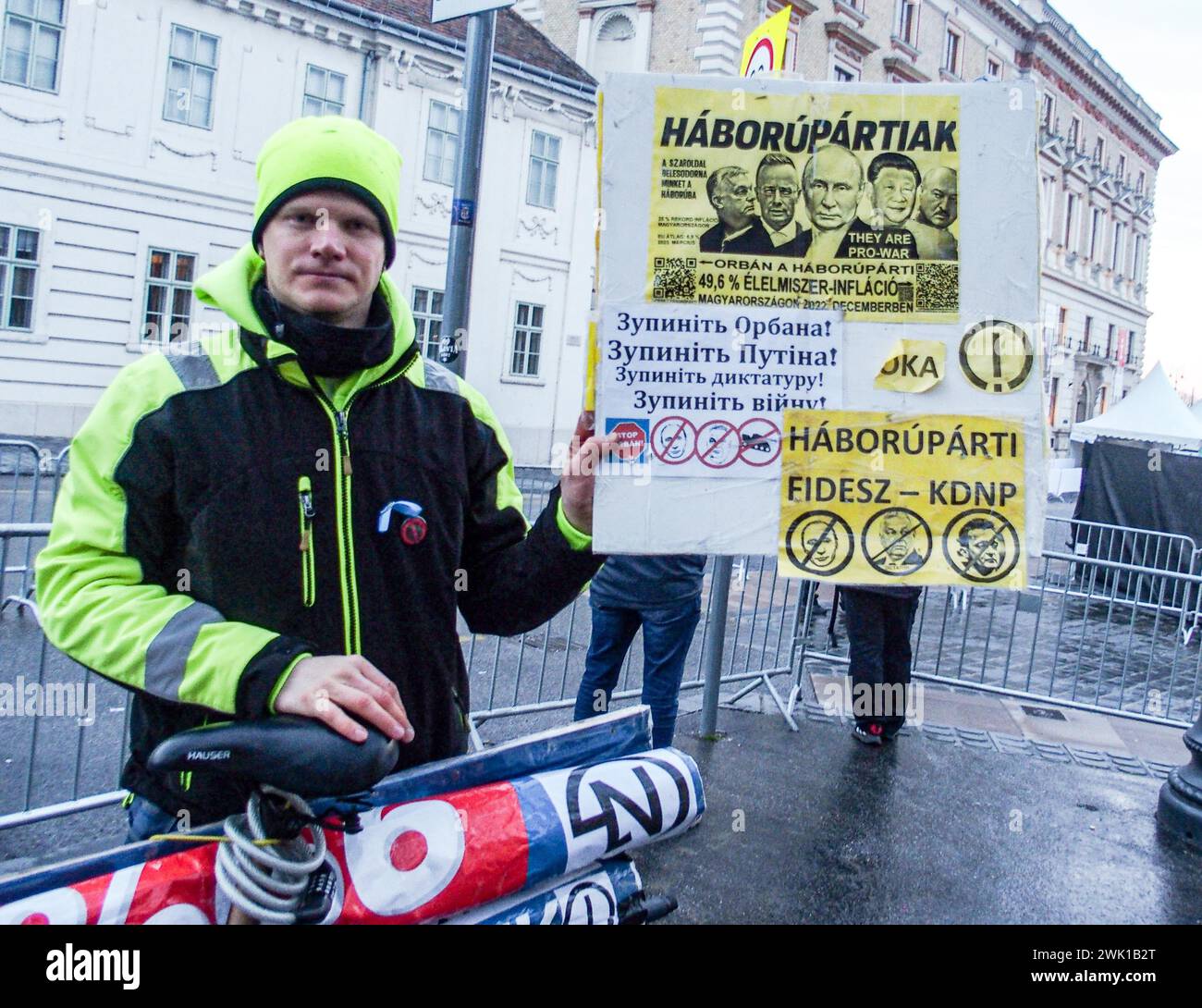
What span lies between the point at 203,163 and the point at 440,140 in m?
5.32

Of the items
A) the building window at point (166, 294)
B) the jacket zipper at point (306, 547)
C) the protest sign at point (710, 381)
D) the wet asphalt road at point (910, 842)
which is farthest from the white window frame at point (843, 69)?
the jacket zipper at point (306, 547)

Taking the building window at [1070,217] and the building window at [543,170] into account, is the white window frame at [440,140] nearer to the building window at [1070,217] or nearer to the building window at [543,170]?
the building window at [543,170]

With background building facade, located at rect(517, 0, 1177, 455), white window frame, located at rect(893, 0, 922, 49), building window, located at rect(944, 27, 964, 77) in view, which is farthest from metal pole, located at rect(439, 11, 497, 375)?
building window, located at rect(944, 27, 964, 77)

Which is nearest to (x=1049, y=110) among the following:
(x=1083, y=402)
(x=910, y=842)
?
(x=1083, y=402)

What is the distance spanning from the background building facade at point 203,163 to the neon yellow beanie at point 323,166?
55.6 ft

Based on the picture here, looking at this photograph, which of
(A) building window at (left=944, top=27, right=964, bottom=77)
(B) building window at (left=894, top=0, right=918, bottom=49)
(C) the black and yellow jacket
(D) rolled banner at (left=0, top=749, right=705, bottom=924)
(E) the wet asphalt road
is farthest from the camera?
(A) building window at (left=944, top=27, right=964, bottom=77)

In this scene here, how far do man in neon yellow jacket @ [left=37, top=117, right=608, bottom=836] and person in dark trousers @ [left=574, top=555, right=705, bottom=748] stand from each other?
2.87 m

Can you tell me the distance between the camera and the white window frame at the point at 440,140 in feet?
74.8

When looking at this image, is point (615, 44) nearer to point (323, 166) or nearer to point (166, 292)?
point (166, 292)

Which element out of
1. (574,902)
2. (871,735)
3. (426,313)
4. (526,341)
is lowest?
(871,735)

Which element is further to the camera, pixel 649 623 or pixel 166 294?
pixel 166 294

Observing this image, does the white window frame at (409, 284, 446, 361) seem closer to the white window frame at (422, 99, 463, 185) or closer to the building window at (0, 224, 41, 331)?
the white window frame at (422, 99, 463, 185)

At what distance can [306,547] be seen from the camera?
6.05 feet

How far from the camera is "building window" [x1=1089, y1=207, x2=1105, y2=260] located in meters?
47.9
